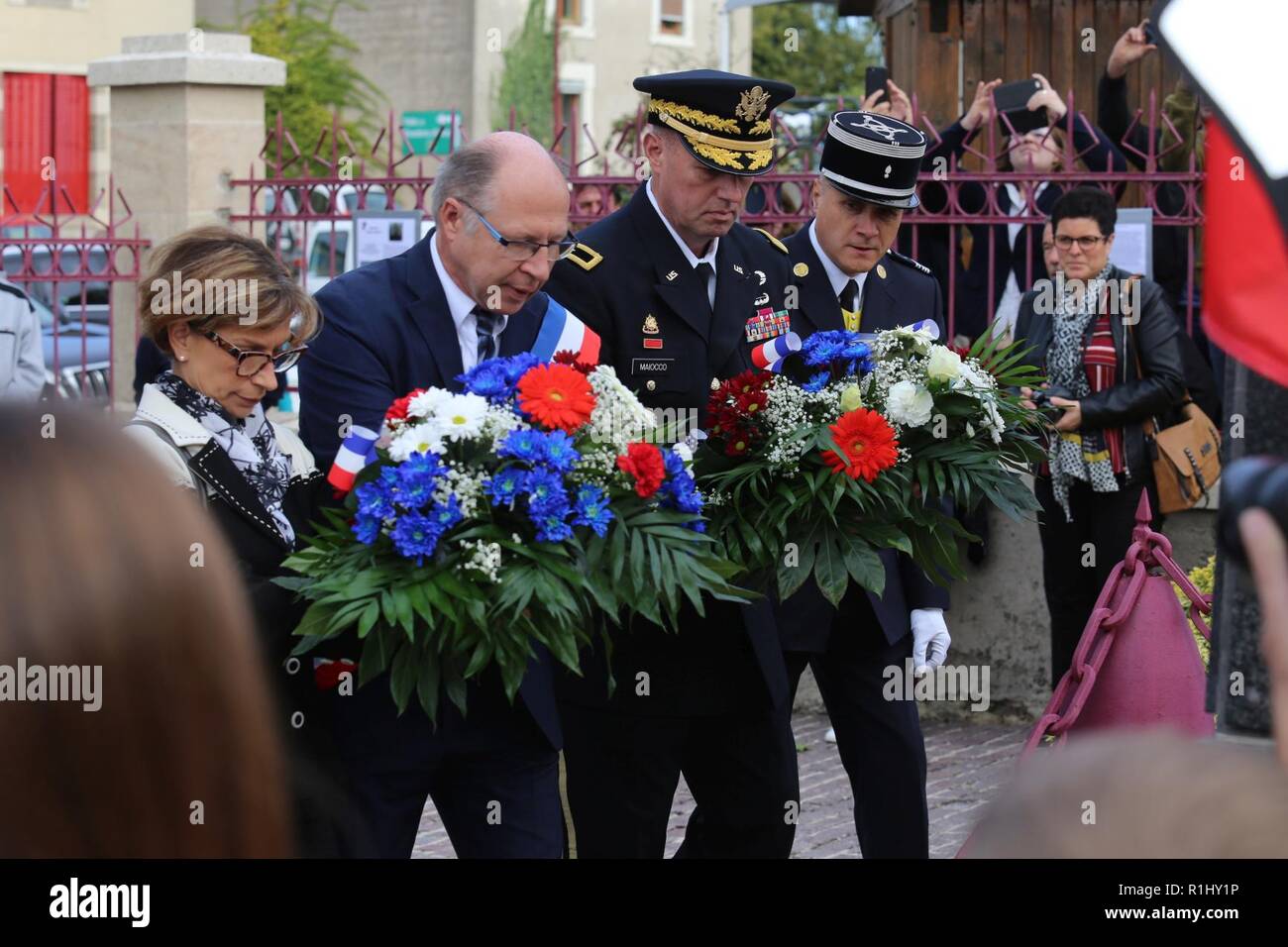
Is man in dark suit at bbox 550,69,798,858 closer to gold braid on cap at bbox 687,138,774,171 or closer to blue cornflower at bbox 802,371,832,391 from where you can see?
gold braid on cap at bbox 687,138,774,171

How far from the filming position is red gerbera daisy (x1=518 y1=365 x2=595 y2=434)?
11.7 feet

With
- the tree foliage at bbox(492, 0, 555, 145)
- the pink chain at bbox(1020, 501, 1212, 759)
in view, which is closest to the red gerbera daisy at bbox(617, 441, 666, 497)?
the pink chain at bbox(1020, 501, 1212, 759)

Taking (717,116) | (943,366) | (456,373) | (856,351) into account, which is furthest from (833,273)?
(456,373)

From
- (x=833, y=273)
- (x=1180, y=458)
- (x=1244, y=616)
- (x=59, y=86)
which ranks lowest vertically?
(x=1180, y=458)

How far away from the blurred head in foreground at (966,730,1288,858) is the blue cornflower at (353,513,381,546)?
2237 mm

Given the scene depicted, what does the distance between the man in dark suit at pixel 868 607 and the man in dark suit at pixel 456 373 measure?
1068 mm

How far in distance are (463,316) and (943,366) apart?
1.10 metres

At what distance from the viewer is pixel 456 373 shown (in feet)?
13.2

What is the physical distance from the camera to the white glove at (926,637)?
4938mm

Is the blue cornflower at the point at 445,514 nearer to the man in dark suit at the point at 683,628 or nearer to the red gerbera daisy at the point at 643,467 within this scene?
the red gerbera daisy at the point at 643,467

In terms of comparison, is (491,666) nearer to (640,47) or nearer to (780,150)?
(780,150)

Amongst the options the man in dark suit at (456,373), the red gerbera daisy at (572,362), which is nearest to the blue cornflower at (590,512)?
the red gerbera daisy at (572,362)

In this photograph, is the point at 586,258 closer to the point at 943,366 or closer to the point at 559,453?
the point at 943,366

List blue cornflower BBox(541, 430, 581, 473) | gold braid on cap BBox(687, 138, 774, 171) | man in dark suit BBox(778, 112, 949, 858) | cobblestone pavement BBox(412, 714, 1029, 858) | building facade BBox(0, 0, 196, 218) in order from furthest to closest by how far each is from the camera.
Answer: building facade BBox(0, 0, 196, 218)
cobblestone pavement BBox(412, 714, 1029, 858)
man in dark suit BBox(778, 112, 949, 858)
gold braid on cap BBox(687, 138, 774, 171)
blue cornflower BBox(541, 430, 581, 473)
